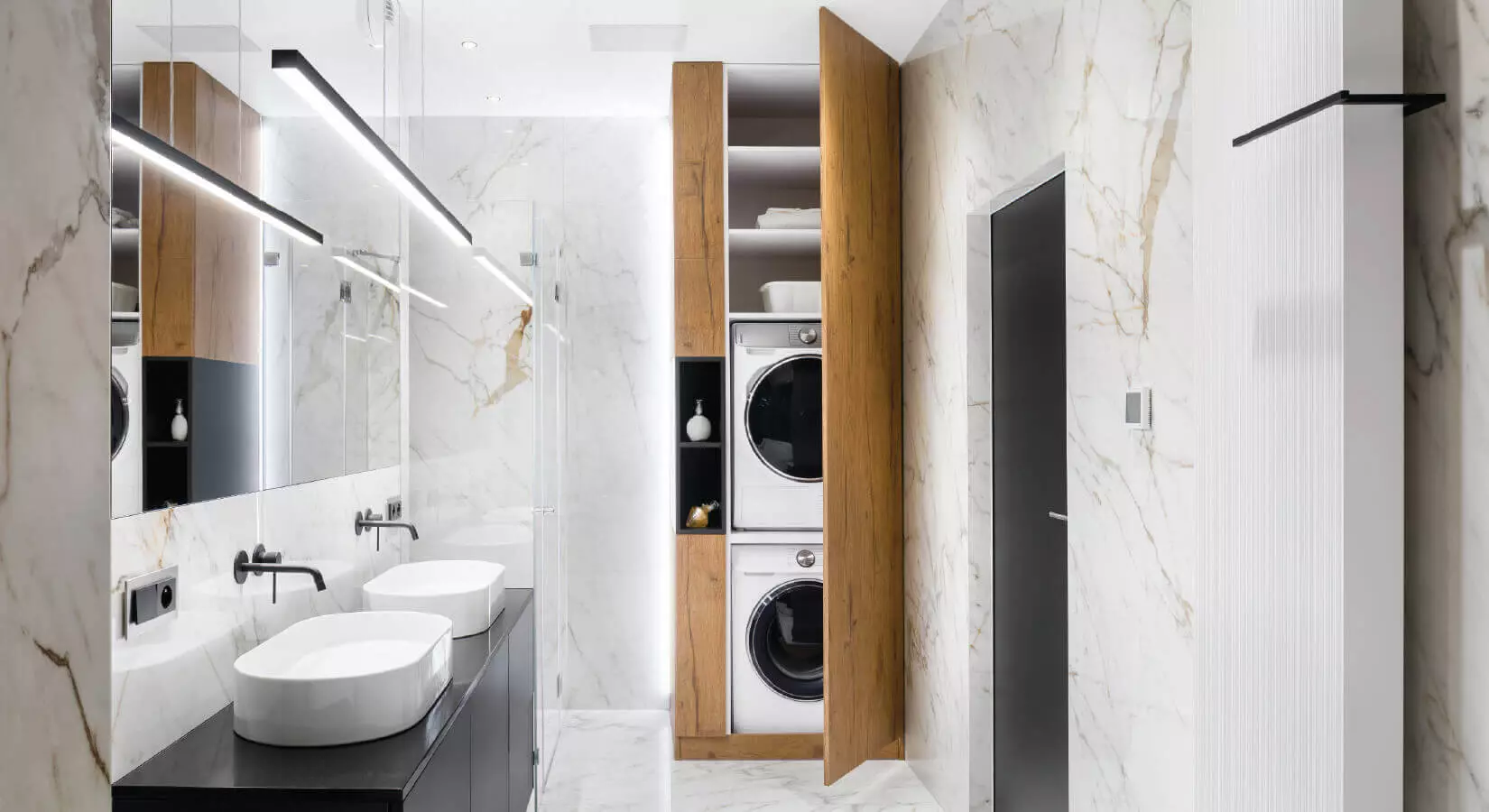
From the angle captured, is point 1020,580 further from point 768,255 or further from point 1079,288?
point 768,255

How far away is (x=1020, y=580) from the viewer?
2471 millimetres

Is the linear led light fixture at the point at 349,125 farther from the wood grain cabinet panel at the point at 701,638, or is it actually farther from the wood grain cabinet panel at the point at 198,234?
the wood grain cabinet panel at the point at 701,638

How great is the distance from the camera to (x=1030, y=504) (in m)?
2.42

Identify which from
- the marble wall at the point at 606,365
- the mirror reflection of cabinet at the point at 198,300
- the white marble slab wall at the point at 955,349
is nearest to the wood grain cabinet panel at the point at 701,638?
the marble wall at the point at 606,365

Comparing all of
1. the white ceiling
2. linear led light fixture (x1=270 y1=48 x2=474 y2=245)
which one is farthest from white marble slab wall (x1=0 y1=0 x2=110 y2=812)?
the white ceiling

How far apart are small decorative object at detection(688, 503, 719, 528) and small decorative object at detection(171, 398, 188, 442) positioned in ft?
6.73

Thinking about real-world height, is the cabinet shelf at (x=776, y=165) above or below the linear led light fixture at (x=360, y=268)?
above

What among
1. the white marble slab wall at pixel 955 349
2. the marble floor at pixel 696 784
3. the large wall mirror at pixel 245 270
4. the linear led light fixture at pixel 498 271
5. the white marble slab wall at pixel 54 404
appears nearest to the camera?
the white marble slab wall at pixel 54 404

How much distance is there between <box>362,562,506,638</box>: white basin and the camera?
2.23 m

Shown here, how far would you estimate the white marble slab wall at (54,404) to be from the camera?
Answer: 40 centimetres

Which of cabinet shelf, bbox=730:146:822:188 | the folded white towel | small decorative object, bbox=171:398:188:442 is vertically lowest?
small decorative object, bbox=171:398:188:442

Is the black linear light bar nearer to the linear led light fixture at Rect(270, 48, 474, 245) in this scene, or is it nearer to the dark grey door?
the dark grey door

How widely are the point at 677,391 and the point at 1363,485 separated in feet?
8.51

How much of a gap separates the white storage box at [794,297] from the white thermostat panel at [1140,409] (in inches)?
68.7
